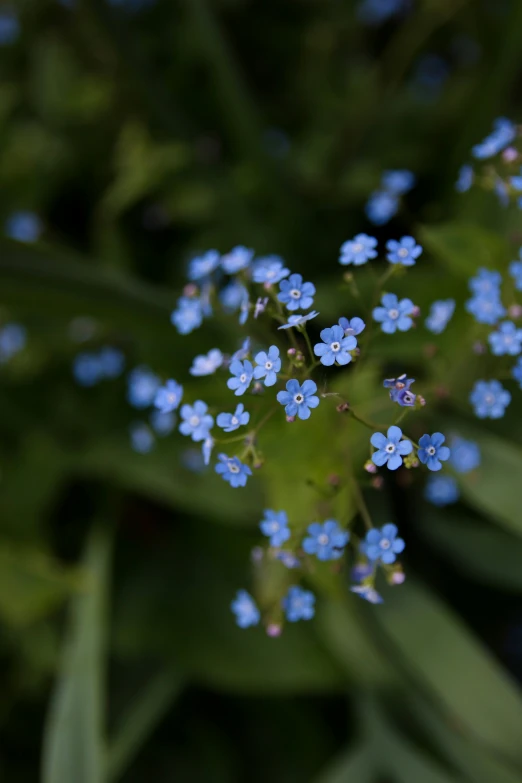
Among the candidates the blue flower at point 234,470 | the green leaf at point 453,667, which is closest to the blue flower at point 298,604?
the blue flower at point 234,470

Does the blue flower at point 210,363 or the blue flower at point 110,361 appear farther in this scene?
the blue flower at point 110,361

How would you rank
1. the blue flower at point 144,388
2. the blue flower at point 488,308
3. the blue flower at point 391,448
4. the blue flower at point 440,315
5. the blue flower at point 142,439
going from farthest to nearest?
the blue flower at point 142,439, the blue flower at point 144,388, the blue flower at point 440,315, the blue flower at point 488,308, the blue flower at point 391,448

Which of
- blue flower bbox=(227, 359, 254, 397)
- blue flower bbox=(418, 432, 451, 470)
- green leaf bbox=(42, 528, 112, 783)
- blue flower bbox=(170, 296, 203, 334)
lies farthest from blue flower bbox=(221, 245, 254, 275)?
green leaf bbox=(42, 528, 112, 783)

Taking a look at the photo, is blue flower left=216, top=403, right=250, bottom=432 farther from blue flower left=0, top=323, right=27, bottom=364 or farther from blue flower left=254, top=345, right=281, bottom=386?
blue flower left=0, top=323, right=27, bottom=364

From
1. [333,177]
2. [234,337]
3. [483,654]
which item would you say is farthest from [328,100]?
[483,654]

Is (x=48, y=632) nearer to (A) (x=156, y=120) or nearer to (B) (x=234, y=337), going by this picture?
(B) (x=234, y=337)

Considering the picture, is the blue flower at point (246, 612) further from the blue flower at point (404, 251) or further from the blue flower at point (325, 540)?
the blue flower at point (404, 251)

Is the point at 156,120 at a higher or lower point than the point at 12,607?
higher

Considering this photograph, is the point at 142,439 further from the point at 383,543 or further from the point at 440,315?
the point at 383,543

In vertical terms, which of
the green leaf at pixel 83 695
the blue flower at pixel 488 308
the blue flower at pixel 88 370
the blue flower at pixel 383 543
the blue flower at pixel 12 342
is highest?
the blue flower at pixel 12 342
